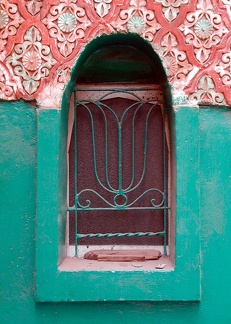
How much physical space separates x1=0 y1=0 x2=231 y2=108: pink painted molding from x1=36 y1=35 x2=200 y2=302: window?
16 centimetres

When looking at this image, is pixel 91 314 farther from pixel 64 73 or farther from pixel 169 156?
pixel 64 73

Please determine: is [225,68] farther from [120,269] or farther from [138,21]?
[120,269]

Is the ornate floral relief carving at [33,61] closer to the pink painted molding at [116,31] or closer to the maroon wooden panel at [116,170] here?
the pink painted molding at [116,31]

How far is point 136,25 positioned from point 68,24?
0.41 meters

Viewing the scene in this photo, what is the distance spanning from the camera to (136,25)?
2961mm

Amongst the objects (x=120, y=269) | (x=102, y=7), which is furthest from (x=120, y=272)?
(x=102, y=7)

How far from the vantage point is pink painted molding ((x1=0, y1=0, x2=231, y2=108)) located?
2.96 m

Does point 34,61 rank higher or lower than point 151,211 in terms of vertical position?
higher

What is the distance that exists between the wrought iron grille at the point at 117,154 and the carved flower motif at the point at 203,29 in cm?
53

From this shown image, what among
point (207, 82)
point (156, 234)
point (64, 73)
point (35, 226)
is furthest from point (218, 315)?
point (64, 73)

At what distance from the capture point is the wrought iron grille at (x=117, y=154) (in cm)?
318

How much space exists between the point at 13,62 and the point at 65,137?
1.86ft

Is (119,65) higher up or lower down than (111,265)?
higher up

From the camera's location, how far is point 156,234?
3.14 m
